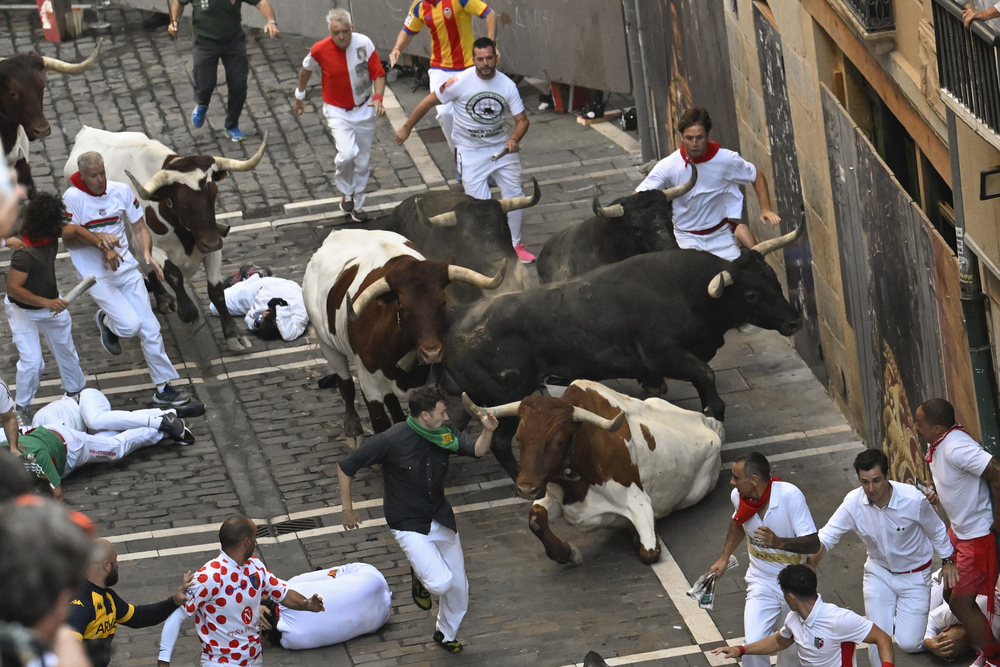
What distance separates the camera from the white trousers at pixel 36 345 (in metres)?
13.0

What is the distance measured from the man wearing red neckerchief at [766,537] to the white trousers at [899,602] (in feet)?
1.84

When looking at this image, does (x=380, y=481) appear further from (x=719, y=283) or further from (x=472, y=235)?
(x=719, y=283)

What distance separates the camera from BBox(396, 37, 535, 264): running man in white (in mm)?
15465

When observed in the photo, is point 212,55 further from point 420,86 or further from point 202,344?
point 202,344

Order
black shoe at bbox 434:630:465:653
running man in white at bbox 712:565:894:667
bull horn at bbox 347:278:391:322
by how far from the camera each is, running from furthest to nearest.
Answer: bull horn at bbox 347:278:391:322, black shoe at bbox 434:630:465:653, running man in white at bbox 712:565:894:667

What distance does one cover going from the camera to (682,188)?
507 inches

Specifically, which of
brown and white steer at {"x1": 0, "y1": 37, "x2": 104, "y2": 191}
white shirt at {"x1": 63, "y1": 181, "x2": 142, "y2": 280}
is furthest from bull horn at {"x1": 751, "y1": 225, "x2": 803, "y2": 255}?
brown and white steer at {"x1": 0, "y1": 37, "x2": 104, "y2": 191}

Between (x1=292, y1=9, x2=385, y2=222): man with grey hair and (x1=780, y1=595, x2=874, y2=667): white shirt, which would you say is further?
(x1=292, y1=9, x2=385, y2=222): man with grey hair

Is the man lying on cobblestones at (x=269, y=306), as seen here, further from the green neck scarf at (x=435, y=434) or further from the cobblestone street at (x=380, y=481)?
the green neck scarf at (x=435, y=434)

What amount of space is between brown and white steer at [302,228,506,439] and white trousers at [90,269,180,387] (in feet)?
4.76

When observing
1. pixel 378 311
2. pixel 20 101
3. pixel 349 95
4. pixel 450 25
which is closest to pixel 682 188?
pixel 378 311

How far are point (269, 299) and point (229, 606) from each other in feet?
22.2

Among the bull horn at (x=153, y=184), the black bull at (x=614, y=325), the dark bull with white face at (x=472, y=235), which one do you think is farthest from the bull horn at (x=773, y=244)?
the bull horn at (x=153, y=184)

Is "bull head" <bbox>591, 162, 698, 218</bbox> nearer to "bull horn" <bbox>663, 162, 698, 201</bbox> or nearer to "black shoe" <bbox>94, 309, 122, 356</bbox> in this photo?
"bull horn" <bbox>663, 162, 698, 201</bbox>
